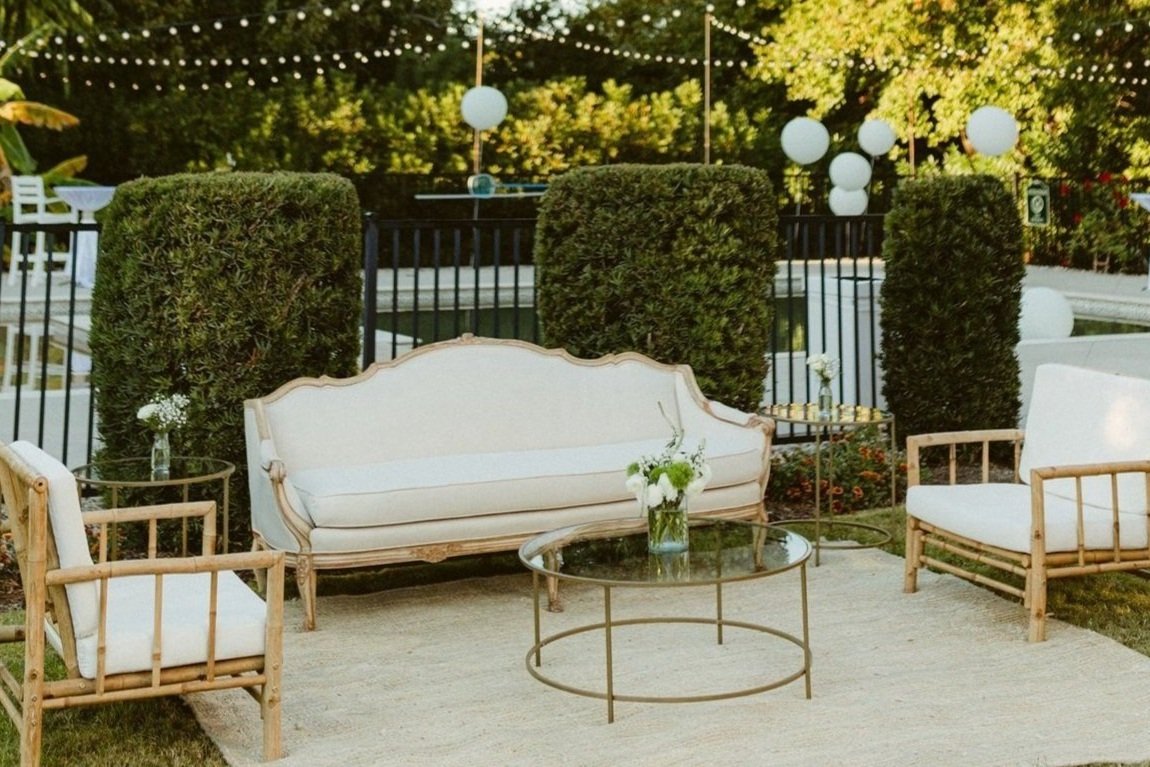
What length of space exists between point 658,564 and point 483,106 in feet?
40.5

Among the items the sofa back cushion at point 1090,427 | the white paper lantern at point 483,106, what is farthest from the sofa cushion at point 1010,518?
the white paper lantern at point 483,106

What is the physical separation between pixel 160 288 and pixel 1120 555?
4075 millimetres

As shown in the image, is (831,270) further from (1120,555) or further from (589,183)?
(1120,555)

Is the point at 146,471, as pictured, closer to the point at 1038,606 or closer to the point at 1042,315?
the point at 1038,606

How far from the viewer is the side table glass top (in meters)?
5.57

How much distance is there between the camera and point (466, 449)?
6.32 meters

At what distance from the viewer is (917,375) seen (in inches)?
325

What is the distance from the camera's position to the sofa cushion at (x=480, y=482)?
17.9 ft

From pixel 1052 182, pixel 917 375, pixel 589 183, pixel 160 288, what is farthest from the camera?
pixel 1052 182

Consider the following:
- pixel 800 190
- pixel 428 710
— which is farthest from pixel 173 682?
pixel 800 190

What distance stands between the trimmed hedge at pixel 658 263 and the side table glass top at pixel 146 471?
2.03m

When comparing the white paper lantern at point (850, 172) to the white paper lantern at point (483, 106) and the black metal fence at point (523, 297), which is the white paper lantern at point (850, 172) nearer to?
the black metal fence at point (523, 297)

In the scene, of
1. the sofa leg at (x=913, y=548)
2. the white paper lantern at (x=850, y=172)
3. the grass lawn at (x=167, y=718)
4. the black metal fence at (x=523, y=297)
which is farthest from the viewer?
the white paper lantern at (x=850, y=172)

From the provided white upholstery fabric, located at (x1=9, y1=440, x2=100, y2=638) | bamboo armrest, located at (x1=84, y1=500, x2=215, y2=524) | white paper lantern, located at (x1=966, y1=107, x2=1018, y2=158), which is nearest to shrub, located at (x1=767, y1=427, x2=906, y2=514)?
bamboo armrest, located at (x1=84, y1=500, x2=215, y2=524)
